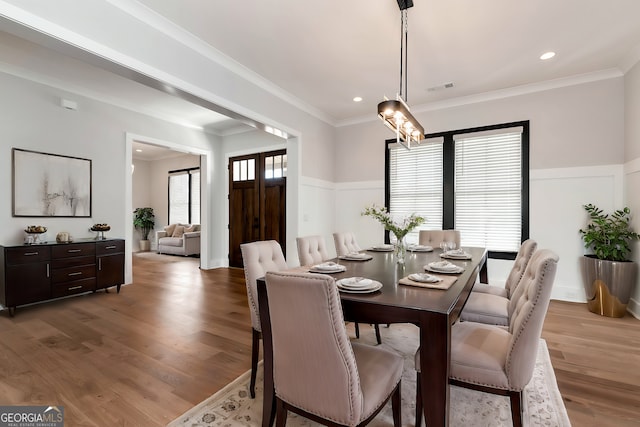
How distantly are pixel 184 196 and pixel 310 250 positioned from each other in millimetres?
7622

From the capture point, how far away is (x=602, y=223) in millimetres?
3525

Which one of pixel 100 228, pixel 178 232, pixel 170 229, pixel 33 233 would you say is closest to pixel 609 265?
pixel 100 228

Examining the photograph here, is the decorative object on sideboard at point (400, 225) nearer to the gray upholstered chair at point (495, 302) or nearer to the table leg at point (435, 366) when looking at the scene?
the gray upholstered chair at point (495, 302)

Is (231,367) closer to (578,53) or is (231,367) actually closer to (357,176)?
(357,176)

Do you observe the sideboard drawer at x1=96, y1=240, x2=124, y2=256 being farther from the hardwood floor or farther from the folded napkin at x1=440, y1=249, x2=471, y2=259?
the folded napkin at x1=440, y1=249, x2=471, y2=259

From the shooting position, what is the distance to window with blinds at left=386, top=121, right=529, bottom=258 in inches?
169

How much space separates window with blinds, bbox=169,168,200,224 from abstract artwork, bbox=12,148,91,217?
454cm

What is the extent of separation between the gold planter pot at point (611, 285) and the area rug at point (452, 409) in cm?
195

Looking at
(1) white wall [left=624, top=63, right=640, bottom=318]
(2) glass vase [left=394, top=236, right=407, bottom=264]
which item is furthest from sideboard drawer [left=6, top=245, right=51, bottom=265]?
(1) white wall [left=624, top=63, right=640, bottom=318]

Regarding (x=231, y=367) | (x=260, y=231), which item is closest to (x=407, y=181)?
(x=260, y=231)

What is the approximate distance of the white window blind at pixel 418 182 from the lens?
488 centimetres

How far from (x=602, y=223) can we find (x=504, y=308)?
96.1 inches

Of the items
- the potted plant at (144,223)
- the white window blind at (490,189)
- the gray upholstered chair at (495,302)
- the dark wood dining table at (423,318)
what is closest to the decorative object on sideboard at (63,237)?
the dark wood dining table at (423,318)

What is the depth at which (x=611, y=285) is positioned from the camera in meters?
3.36
